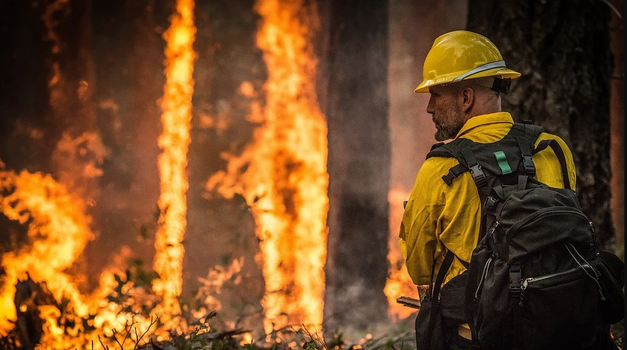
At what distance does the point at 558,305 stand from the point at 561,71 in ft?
9.07

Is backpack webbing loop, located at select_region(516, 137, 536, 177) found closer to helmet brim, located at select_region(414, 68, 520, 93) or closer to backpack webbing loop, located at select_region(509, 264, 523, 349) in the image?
helmet brim, located at select_region(414, 68, 520, 93)

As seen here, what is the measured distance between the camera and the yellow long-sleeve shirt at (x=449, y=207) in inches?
112

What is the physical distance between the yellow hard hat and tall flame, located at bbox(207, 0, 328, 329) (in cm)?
658

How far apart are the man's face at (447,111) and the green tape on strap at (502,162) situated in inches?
11.5

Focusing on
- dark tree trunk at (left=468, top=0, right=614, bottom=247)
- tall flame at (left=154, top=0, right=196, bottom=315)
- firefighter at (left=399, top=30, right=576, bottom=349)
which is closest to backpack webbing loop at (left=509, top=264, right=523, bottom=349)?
firefighter at (left=399, top=30, right=576, bottom=349)

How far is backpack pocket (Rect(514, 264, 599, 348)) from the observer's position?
2.53 metres

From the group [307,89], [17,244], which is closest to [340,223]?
[307,89]

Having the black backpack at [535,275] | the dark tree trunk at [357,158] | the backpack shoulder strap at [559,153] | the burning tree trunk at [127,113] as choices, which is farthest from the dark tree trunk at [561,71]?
the burning tree trunk at [127,113]

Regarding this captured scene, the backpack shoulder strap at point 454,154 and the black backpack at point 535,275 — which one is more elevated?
the backpack shoulder strap at point 454,154

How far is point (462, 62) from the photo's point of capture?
10.2 ft

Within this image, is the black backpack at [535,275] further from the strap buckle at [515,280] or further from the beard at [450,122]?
the beard at [450,122]

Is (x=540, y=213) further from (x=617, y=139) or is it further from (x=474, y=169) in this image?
(x=617, y=139)

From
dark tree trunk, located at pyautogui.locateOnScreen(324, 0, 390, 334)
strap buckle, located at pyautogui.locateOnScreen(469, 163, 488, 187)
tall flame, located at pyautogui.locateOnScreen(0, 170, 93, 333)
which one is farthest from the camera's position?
dark tree trunk, located at pyautogui.locateOnScreen(324, 0, 390, 334)

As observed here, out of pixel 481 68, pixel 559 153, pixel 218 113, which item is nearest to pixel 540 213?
pixel 559 153
